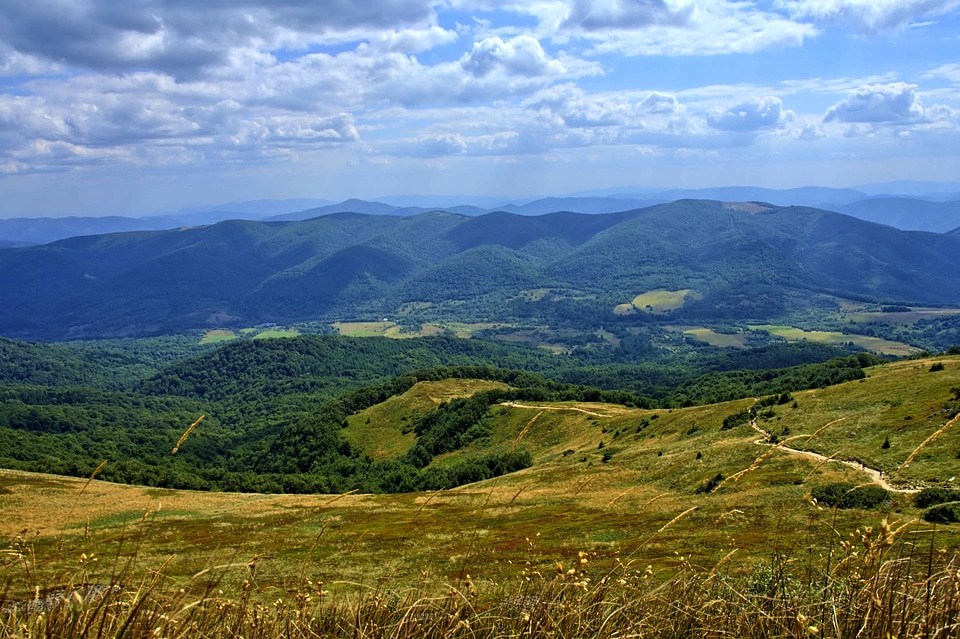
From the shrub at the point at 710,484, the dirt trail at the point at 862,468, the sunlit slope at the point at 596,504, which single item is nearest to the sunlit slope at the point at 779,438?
the sunlit slope at the point at 596,504

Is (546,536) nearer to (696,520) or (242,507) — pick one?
(696,520)

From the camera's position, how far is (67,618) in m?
5.12

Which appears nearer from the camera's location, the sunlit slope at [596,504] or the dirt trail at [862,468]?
the sunlit slope at [596,504]

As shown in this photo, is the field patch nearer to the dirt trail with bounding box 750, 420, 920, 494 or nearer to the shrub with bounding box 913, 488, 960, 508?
the dirt trail with bounding box 750, 420, 920, 494

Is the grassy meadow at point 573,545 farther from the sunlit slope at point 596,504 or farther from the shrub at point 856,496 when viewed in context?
the shrub at point 856,496

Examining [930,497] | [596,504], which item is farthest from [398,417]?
[930,497]

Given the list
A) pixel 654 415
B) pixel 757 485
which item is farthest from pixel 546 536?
pixel 654 415

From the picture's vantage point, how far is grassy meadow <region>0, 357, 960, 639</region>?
562cm

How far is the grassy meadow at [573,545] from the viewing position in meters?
5.62

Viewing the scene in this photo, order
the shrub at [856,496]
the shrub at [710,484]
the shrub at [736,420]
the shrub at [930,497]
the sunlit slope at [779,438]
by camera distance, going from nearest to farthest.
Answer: the shrub at [930,497] → the shrub at [856,496] → the sunlit slope at [779,438] → the shrub at [710,484] → the shrub at [736,420]

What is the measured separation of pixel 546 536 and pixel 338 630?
90.7 ft

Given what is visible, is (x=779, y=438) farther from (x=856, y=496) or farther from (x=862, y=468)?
(x=856, y=496)

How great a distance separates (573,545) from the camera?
93.4 feet

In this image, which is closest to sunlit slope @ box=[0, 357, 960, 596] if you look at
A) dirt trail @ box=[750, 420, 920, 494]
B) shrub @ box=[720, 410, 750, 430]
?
dirt trail @ box=[750, 420, 920, 494]
